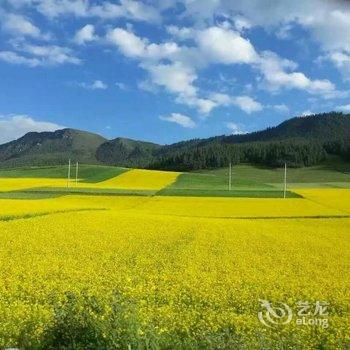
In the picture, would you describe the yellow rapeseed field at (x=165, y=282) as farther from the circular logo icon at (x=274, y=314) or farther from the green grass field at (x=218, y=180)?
the green grass field at (x=218, y=180)

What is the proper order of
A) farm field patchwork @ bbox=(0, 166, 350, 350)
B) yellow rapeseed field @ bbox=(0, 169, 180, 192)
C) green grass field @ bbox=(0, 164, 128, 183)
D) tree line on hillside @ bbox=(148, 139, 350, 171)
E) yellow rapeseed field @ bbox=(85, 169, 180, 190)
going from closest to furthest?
farm field patchwork @ bbox=(0, 166, 350, 350) → yellow rapeseed field @ bbox=(0, 169, 180, 192) → yellow rapeseed field @ bbox=(85, 169, 180, 190) → green grass field @ bbox=(0, 164, 128, 183) → tree line on hillside @ bbox=(148, 139, 350, 171)

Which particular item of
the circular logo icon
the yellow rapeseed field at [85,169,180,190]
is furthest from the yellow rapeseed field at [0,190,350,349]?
the yellow rapeseed field at [85,169,180,190]

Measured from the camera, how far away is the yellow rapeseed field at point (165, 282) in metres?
9.78

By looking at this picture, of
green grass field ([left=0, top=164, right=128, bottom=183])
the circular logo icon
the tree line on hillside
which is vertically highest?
the tree line on hillside

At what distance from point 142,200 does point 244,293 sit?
38975 millimetres

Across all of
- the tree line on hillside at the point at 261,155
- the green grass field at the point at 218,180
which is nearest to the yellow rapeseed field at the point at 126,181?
the green grass field at the point at 218,180

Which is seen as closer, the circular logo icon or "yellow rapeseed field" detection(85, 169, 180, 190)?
the circular logo icon

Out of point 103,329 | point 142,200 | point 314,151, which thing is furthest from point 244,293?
point 314,151

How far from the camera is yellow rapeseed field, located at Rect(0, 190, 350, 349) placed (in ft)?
32.1

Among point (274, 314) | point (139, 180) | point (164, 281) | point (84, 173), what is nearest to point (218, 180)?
point (139, 180)

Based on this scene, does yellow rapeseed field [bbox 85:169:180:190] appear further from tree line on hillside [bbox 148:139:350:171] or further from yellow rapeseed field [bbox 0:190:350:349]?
tree line on hillside [bbox 148:139:350:171]

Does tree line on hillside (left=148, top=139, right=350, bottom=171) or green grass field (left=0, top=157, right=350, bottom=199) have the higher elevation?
tree line on hillside (left=148, top=139, right=350, bottom=171)

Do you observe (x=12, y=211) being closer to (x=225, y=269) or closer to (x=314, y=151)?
(x=225, y=269)

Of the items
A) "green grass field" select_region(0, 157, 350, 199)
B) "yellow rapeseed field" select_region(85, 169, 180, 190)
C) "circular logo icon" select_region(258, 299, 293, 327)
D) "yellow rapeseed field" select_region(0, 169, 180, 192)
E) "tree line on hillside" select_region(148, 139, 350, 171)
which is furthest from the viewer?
"tree line on hillside" select_region(148, 139, 350, 171)
